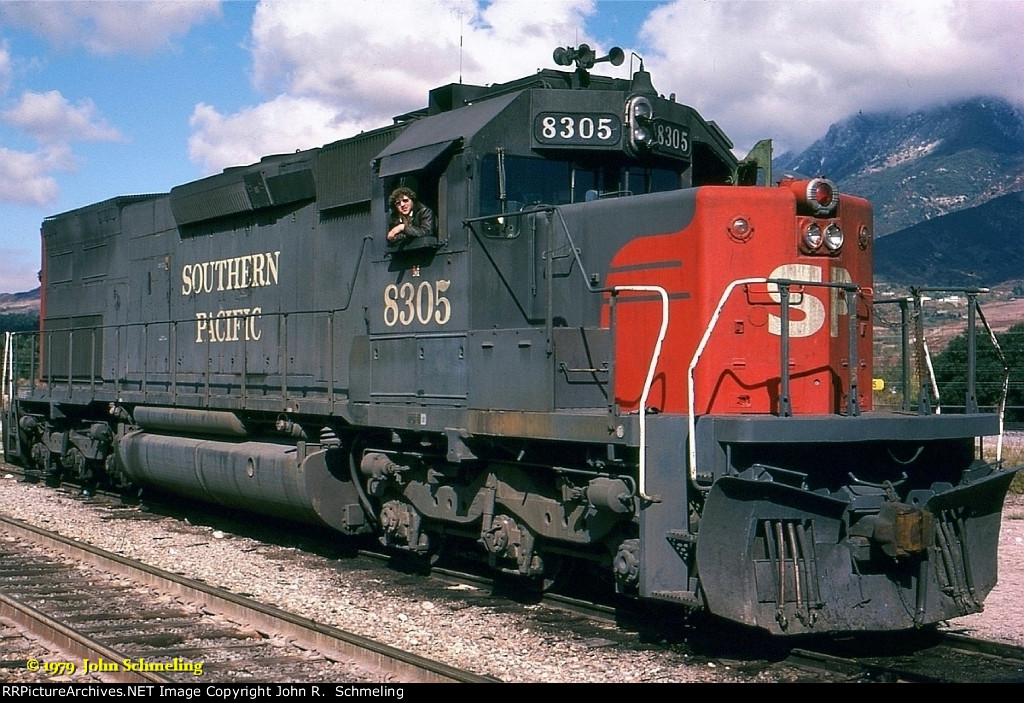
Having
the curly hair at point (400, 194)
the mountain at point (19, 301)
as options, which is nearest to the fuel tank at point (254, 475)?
the curly hair at point (400, 194)

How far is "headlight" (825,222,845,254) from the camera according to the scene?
6960 millimetres

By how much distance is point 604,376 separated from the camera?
737 centimetres

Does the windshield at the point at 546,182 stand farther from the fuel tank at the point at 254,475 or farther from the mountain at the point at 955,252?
the mountain at the point at 955,252

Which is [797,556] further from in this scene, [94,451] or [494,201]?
[94,451]

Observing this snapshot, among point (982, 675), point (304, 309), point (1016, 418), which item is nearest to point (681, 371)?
point (982, 675)

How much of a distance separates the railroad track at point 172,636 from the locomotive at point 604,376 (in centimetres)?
152

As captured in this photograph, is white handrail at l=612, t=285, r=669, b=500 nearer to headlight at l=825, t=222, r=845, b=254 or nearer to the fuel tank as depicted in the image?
headlight at l=825, t=222, r=845, b=254

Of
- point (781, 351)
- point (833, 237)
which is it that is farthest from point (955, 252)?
point (781, 351)

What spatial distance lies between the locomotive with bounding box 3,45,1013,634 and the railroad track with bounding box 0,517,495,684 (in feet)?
4.97

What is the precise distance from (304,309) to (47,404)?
268 inches

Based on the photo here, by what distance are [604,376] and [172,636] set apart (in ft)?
10.9

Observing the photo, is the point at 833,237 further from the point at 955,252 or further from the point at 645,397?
the point at 955,252

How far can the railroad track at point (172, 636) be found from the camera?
20.3 feet

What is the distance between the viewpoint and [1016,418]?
86.9ft
